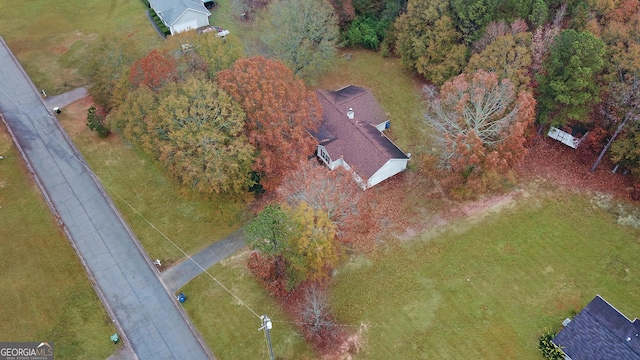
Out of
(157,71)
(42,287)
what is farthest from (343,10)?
(42,287)

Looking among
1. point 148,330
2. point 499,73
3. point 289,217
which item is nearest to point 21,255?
point 148,330

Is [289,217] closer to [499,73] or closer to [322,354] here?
[322,354]

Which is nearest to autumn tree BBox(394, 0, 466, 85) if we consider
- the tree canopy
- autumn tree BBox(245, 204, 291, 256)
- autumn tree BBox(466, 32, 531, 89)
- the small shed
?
autumn tree BBox(466, 32, 531, 89)

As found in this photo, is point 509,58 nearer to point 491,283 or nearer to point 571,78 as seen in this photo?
point 571,78

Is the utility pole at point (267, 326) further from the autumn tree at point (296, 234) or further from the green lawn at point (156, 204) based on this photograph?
the green lawn at point (156, 204)

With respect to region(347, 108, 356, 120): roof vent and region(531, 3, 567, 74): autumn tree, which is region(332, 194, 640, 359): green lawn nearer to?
region(531, 3, 567, 74): autumn tree

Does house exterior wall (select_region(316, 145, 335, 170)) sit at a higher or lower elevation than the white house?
lower
